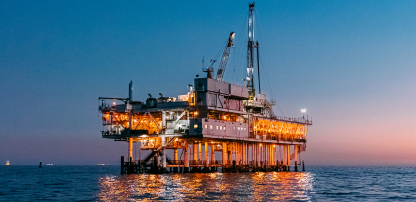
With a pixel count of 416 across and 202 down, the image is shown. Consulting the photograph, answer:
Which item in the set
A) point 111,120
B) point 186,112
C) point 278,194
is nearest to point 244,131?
point 186,112

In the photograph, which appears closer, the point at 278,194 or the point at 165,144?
the point at 278,194

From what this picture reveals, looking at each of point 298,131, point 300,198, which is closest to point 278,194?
point 300,198

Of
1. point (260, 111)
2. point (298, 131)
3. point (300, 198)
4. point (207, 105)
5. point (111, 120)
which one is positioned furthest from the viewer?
point (298, 131)

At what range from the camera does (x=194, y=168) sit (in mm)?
Answer: 108562

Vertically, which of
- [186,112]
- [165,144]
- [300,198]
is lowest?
[300,198]

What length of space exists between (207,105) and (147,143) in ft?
50.6

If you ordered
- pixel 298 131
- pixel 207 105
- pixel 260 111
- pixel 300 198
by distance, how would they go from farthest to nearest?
pixel 298 131 → pixel 260 111 → pixel 207 105 → pixel 300 198

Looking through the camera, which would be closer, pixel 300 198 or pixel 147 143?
pixel 300 198

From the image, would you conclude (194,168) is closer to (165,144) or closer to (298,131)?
(165,144)

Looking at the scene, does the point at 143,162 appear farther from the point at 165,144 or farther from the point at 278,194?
the point at 278,194

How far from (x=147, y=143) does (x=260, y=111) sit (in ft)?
96.0

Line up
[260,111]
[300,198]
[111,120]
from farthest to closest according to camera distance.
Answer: [260,111], [111,120], [300,198]

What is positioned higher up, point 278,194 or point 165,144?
point 165,144

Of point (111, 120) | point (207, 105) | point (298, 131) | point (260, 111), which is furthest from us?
point (298, 131)
